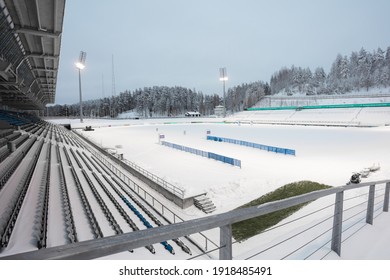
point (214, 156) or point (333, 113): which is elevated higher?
point (333, 113)

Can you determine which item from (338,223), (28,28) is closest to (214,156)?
(28,28)

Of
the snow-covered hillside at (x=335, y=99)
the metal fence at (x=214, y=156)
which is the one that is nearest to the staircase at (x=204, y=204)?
the metal fence at (x=214, y=156)

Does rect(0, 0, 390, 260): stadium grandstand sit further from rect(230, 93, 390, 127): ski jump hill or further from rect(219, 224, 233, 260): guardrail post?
rect(230, 93, 390, 127): ski jump hill

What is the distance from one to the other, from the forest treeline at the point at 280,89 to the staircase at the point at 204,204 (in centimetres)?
11169

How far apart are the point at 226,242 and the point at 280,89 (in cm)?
15171

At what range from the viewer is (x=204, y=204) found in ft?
46.0

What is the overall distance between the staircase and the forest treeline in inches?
4397

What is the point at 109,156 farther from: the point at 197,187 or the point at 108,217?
the point at 108,217

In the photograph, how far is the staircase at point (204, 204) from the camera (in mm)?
13748

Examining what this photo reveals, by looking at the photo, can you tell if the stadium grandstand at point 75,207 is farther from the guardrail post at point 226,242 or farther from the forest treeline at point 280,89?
the forest treeline at point 280,89

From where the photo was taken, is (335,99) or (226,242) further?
(335,99)

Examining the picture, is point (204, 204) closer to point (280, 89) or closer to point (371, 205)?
point (371, 205)

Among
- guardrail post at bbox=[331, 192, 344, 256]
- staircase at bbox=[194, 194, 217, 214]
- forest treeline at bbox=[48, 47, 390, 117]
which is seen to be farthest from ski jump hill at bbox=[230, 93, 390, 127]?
guardrail post at bbox=[331, 192, 344, 256]

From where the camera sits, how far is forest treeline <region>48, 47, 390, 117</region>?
104 metres
